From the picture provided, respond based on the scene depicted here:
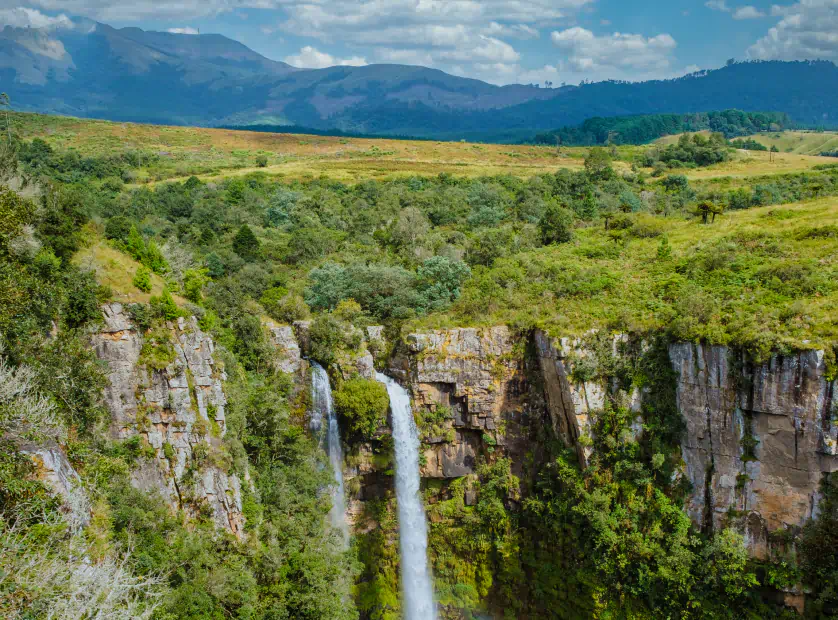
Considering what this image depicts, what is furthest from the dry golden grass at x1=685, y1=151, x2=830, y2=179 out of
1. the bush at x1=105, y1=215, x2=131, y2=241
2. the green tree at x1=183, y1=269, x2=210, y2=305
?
the bush at x1=105, y1=215, x2=131, y2=241

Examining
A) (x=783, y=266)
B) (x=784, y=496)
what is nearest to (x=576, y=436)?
(x=784, y=496)

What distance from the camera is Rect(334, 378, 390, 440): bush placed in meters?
34.0

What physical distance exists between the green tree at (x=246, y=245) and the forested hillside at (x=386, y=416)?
263mm

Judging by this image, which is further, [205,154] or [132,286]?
[205,154]

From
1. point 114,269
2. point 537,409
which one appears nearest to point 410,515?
point 537,409

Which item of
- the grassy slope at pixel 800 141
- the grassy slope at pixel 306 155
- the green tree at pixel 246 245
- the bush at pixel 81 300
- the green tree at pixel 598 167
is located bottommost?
the bush at pixel 81 300

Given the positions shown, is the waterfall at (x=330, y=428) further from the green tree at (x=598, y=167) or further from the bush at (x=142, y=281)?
the green tree at (x=598, y=167)

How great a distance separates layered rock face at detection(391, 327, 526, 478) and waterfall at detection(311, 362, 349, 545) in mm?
5115

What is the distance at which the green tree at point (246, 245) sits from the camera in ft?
147

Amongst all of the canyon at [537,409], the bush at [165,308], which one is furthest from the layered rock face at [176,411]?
the bush at [165,308]

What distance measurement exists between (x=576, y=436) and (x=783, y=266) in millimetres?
13798

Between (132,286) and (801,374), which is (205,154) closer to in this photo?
(132,286)

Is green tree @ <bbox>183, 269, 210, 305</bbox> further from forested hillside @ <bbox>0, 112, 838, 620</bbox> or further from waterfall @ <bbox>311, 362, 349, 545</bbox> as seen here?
waterfall @ <bbox>311, 362, 349, 545</bbox>

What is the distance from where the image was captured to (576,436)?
31.5 meters
